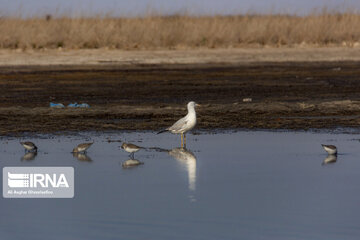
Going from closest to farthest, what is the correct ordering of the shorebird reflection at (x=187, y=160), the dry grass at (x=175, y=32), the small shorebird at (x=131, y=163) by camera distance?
1. the shorebird reflection at (x=187, y=160)
2. the small shorebird at (x=131, y=163)
3. the dry grass at (x=175, y=32)

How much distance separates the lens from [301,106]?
1980 centimetres

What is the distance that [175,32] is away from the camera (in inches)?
1528

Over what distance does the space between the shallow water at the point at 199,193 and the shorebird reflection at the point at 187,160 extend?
0.01 metres

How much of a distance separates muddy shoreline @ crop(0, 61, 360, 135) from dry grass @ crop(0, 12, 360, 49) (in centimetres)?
462

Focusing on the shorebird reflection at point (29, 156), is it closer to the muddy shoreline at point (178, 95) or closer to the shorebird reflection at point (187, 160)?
the shorebird reflection at point (187, 160)

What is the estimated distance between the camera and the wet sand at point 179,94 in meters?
17.7

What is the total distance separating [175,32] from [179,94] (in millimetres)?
15704

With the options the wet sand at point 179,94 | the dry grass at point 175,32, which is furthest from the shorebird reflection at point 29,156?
the dry grass at point 175,32

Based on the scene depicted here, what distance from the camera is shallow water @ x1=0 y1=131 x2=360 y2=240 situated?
9.07 meters

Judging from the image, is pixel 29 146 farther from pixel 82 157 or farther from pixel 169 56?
pixel 169 56

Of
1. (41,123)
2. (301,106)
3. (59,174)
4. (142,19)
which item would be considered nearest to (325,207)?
(59,174)

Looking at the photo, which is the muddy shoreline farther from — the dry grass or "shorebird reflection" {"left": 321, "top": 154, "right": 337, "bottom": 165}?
the dry grass

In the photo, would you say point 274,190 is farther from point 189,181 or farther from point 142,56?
point 142,56

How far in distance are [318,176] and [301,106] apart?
8162mm
